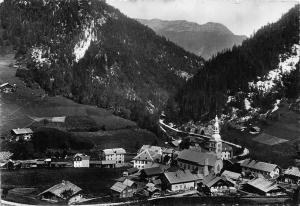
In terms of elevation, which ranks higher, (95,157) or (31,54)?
(31,54)

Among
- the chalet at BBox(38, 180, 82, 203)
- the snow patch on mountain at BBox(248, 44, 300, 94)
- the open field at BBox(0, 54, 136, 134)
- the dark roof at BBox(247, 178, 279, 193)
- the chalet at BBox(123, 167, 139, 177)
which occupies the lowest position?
the chalet at BBox(123, 167, 139, 177)


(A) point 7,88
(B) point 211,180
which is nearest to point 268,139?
(B) point 211,180

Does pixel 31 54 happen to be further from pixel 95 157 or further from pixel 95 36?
pixel 95 157

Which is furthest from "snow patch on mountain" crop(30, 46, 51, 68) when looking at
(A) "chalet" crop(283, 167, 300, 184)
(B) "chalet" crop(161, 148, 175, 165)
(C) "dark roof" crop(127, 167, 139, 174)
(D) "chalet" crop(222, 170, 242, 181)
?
(A) "chalet" crop(283, 167, 300, 184)

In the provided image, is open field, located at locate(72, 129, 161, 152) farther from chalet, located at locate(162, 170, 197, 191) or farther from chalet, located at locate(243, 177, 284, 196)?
chalet, located at locate(243, 177, 284, 196)

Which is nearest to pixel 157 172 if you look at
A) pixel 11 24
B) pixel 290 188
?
pixel 290 188

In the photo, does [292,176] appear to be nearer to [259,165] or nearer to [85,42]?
[259,165]
